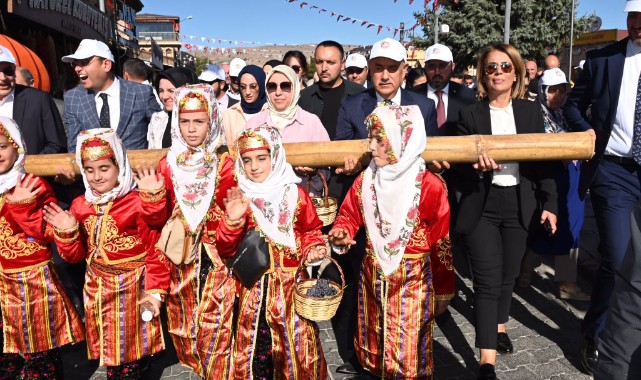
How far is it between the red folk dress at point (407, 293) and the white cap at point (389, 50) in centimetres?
109

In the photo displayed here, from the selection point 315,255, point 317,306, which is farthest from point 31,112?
point 317,306

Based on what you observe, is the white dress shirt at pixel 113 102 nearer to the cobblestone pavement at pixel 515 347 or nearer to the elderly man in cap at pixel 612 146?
the cobblestone pavement at pixel 515 347

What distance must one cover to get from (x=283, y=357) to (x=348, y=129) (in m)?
1.83

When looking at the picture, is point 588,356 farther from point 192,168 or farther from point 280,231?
point 192,168

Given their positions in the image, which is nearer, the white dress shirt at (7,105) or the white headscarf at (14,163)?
the white headscarf at (14,163)

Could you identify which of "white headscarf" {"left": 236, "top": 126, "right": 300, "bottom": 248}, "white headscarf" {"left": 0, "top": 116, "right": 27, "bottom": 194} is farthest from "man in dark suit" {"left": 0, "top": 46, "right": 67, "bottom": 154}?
"white headscarf" {"left": 236, "top": 126, "right": 300, "bottom": 248}

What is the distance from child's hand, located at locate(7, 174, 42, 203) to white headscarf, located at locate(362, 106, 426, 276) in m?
2.10

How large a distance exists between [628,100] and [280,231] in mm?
2453

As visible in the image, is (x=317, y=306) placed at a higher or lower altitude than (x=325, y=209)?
lower

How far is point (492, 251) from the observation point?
12.1 feet

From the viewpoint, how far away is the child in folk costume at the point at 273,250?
3.04 metres

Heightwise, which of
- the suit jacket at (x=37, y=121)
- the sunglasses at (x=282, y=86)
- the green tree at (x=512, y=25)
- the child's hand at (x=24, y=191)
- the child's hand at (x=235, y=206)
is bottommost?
the child's hand at (x=235, y=206)

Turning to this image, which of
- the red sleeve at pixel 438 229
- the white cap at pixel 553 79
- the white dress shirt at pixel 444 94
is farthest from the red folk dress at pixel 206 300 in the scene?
the white cap at pixel 553 79

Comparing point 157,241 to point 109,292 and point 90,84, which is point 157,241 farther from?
point 90,84
